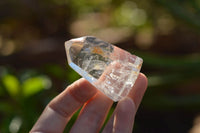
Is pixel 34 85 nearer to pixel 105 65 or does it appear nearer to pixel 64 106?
pixel 64 106

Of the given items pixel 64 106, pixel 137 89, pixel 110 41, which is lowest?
pixel 110 41

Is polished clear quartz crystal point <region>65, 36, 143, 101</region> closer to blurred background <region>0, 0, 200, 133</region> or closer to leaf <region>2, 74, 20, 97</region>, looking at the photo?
blurred background <region>0, 0, 200, 133</region>

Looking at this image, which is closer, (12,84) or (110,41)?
(12,84)

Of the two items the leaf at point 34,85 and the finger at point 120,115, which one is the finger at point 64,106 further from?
the leaf at point 34,85

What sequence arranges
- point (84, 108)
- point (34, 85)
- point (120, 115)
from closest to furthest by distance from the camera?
point (120, 115), point (84, 108), point (34, 85)

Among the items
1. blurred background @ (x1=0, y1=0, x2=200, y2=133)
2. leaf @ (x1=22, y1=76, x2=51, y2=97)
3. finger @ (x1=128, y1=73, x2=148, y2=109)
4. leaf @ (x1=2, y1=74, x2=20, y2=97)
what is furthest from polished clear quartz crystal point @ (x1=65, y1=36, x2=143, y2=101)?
leaf @ (x1=2, y1=74, x2=20, y2=97)

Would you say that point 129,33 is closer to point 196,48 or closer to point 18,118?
point 196,48

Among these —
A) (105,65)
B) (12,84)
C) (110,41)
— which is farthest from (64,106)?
(110,41)
